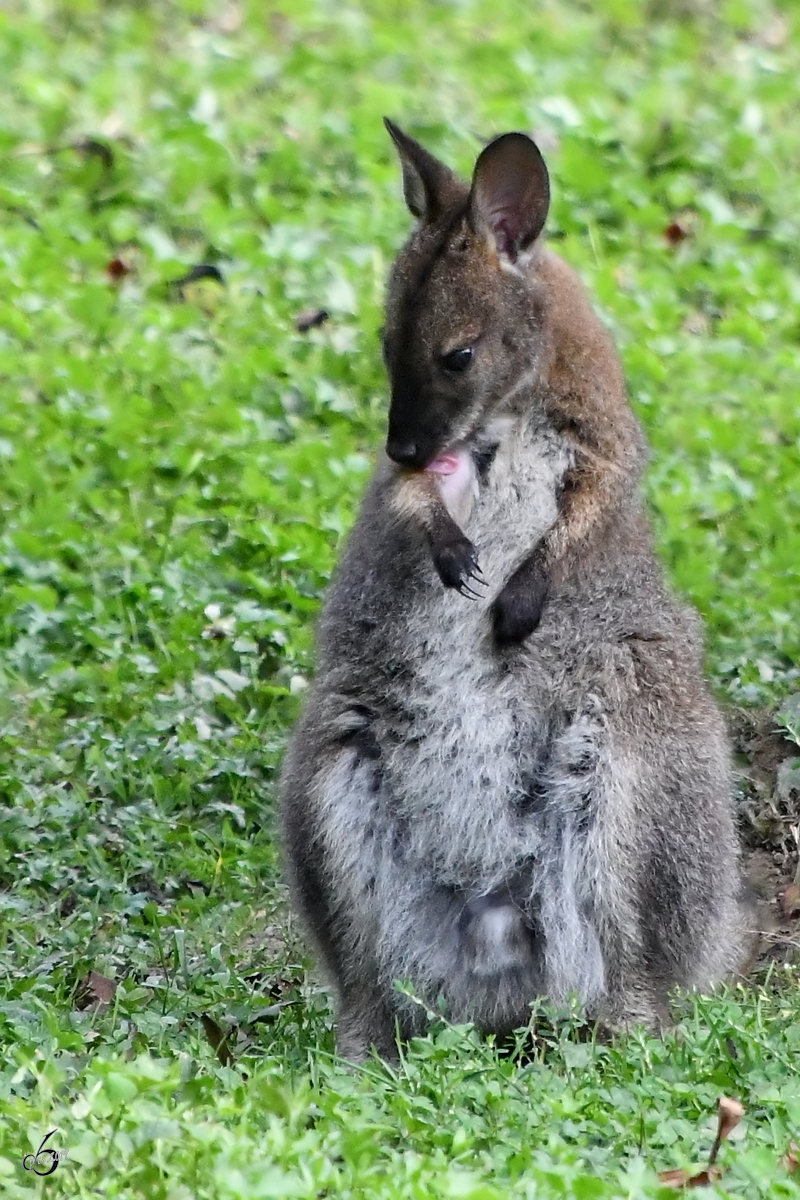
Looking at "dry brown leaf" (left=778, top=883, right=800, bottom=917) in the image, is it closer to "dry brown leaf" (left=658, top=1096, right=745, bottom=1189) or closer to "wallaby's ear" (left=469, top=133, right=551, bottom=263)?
"dry brown leaf" (left=658, top=1096, right=745, bottom=1189)

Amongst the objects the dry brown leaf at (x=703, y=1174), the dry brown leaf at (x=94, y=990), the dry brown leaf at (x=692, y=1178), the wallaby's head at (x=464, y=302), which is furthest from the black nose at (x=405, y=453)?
the dry brown leaf at (x=692, y=1178)

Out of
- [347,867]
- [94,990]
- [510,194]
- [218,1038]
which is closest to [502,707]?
[347,867]

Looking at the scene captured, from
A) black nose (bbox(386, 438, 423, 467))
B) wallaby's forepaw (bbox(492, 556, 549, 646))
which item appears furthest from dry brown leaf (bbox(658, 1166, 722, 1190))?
black nose (bbox(386, 438, 423, 467))

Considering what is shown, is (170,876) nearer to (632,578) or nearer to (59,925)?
(59,925)

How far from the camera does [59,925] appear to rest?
5.49m

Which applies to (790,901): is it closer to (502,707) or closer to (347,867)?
(502,707)

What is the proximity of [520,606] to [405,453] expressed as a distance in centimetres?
43

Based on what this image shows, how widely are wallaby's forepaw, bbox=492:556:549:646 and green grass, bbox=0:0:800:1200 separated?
884 mm

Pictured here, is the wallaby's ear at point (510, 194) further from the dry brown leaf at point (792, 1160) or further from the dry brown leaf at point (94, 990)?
→ the dry brown leaf at point (792, 1160)

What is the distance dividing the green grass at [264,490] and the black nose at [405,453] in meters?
1.31

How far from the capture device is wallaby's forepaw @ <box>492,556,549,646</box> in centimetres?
457

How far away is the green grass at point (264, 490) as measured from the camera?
3713 millimetres

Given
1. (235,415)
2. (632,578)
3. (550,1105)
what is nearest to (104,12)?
(235,415)

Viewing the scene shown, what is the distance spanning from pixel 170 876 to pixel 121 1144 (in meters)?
2.44
